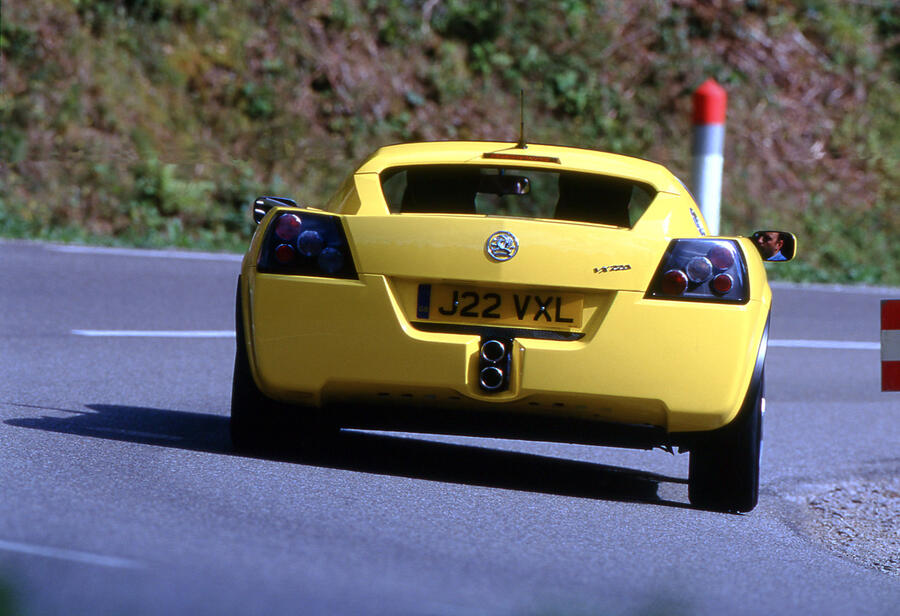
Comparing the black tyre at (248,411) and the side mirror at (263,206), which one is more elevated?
the side mirror at (263,206)

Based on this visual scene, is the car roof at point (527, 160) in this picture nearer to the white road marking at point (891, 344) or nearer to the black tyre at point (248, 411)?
the black tyre at point (248, 411)

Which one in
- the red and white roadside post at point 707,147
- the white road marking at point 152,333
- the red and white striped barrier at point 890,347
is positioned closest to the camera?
the red and white striped barrier at point 890,347

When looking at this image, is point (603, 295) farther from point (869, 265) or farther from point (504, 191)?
point (869, 265)

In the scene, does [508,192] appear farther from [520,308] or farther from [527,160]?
[520,308]

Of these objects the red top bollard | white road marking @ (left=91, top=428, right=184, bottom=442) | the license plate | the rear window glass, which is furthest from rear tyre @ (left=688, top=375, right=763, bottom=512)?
the red top bollard

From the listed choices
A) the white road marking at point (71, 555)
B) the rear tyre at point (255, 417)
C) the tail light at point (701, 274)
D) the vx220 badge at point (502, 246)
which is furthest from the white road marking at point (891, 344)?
the white road marking at point (71, 555)

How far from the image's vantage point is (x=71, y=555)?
13.5ft

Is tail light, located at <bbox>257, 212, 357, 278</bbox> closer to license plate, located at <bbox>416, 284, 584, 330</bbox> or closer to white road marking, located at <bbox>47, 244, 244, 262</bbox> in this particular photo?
license plate, located at <bbox>416, 284, 584, 330</bbox>

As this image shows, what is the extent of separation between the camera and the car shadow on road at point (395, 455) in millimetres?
6316

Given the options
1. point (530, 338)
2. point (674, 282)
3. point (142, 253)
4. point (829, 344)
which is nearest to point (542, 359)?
point (530, 338)

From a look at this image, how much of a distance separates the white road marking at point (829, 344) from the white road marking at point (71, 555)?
8732mm

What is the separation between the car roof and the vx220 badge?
68cm

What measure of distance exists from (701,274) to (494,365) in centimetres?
79

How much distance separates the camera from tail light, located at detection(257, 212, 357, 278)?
5.82 m
